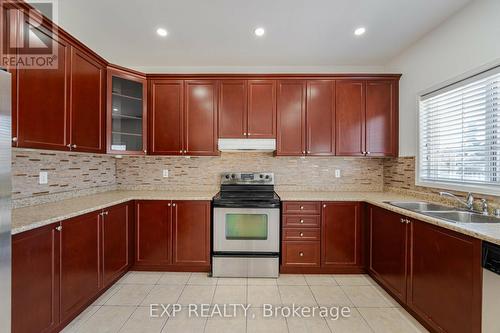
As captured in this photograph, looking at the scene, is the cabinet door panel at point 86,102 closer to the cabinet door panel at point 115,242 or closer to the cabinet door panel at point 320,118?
the cabinet door panel at point 115,242

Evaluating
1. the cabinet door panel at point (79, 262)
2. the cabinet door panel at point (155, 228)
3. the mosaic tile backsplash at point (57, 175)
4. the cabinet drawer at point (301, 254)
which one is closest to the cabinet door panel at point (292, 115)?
the cabinet drawer at point (301, 254)

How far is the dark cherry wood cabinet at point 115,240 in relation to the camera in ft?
7.50

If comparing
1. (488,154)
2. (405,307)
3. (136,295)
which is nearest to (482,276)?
(405,307)

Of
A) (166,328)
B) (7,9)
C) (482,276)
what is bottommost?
(166,328)

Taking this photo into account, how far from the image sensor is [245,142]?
3.00m

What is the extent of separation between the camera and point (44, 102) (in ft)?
6.02

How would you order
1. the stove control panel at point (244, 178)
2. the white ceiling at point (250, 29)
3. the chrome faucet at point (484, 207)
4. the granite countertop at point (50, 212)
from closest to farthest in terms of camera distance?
the granite countertop at point (50, 212), the chrome faucet at point (484, 207), the white ceiling at point (250, 29), the stove control panel at point (244, 178)

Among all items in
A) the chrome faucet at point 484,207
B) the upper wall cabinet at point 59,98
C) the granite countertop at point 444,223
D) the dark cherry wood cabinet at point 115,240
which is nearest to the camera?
the granite countertop at point 444,223

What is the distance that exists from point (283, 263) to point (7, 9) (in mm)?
3218

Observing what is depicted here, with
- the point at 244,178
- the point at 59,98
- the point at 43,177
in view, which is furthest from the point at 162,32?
the point at 244,178

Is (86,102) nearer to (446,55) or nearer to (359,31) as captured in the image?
(359,31)

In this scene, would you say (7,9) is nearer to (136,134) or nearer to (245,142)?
(136,134)

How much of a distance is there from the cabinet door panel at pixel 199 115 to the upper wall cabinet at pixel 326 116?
0.88m

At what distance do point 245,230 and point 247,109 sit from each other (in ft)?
5.01
